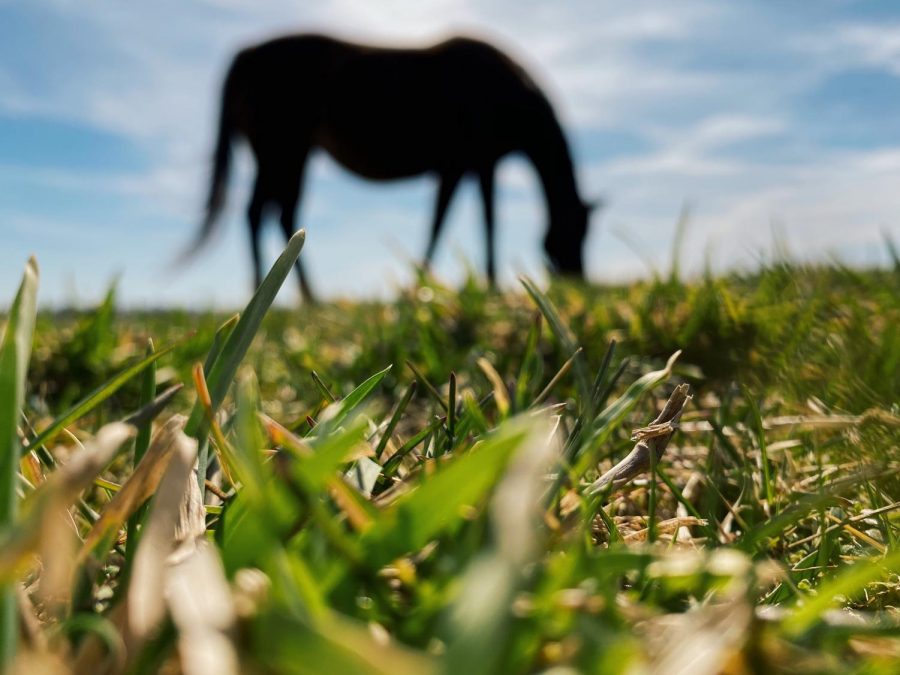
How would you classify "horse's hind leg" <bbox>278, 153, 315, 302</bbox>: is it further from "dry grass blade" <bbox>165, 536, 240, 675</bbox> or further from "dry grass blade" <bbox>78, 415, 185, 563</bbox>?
"dry grass blade" <bbox>165, 536, 240, 675</bbox>

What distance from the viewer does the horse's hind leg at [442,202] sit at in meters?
8.39

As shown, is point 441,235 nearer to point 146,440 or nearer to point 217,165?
point 217,165

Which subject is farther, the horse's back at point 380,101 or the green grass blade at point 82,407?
the horse's back at point 380,101

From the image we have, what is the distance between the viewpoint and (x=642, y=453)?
1.92 ft

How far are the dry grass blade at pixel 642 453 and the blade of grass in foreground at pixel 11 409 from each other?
359 millimetres

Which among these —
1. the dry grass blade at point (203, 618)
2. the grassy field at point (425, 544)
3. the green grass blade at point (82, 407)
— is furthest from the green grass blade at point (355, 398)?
the dry grass blade at point (203, 618)

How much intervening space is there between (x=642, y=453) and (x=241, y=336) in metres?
0.30

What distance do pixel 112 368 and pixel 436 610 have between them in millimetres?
1776

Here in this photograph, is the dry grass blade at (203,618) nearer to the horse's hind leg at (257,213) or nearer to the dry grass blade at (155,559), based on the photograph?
the dry grass blade at (155,559)

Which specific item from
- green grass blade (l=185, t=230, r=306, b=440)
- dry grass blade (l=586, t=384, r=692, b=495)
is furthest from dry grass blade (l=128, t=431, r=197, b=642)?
dry grass blade (l=586, t=384, r=692, b=495)

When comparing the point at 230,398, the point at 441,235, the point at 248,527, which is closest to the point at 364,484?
the point at 248,527

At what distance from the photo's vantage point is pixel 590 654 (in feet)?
A: 0.99

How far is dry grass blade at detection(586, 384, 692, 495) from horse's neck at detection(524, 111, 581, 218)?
935 centimetres

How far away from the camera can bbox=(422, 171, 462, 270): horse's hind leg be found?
8.39 metres
